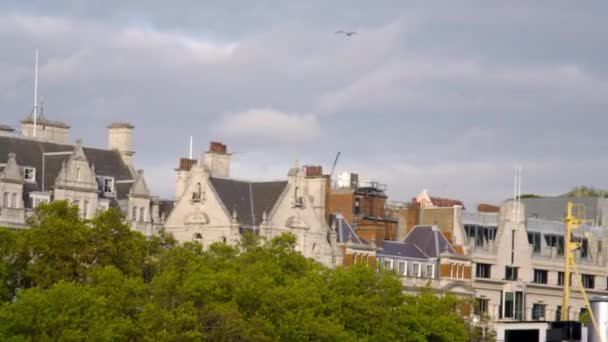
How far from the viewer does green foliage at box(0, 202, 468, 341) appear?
125 metres

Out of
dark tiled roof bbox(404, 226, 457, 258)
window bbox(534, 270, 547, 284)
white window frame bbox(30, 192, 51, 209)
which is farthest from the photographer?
window bbox(534, 270, 547, 284)

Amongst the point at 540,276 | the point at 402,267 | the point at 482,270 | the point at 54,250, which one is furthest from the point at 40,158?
the point at 540,276

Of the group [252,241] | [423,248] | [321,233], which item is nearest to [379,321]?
[252,241]

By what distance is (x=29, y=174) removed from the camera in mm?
155125

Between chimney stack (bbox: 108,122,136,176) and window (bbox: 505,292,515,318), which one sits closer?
chimney stack (bbox: 108,122,136,176)

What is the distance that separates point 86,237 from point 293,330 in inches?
664

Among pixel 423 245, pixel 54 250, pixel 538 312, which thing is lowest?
pixel 538 312

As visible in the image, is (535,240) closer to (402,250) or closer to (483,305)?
(483,305)

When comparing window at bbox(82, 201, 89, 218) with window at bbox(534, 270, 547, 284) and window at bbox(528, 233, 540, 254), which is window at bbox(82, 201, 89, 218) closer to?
window at bbox(534, 270, 547, 284)

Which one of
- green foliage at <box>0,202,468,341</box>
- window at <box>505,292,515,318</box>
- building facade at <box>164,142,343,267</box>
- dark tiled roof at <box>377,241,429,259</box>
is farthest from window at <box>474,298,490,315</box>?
green foliage at <box>0,202,468,341</box>

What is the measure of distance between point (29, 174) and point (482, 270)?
184 ft

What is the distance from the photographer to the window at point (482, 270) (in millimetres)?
191625

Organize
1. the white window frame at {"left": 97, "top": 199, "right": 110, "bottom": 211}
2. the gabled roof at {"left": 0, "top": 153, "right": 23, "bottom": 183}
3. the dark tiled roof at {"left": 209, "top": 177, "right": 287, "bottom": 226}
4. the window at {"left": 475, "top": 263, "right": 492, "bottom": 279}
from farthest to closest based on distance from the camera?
the window at {"left": 475, "top": 263, "right": 492, "bottom": 279} → the dark tiled roof at {"left": 209, "top": 177, "right": 287, "bottom": 226} → the white window frame at {"left": 97, "top": 199, "right": 110, "bottom": 211} → the gabled roof at {"left": 0, "top": 153, "right": 23, "bottom": 183}

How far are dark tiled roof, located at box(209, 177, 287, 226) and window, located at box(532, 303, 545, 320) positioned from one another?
39.1 meters
